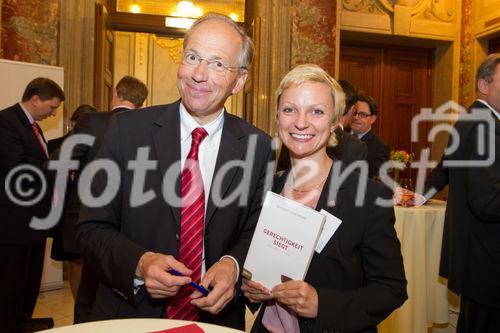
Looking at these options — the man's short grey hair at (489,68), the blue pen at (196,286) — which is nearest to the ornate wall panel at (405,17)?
the man's short grey hair at (489,68)

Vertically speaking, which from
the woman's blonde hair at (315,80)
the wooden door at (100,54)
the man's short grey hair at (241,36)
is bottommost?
the woman's blonde hair at (315,80)

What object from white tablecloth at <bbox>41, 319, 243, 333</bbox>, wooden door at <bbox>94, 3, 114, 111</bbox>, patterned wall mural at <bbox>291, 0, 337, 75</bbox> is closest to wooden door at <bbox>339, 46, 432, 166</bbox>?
patterned wall mural at <bbox>291, 0, 337, 75</bbox>

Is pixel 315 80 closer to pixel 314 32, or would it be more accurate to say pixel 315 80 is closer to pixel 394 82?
pixel 314 32

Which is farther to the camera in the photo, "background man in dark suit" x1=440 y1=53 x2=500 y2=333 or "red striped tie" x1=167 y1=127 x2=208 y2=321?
"background man in dark suit" x1=440 y1=53 x2=500 y2=333

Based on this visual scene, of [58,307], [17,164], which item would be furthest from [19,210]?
[58,307]

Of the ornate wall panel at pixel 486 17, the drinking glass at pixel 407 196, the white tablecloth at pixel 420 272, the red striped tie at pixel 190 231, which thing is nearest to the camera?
the red striped tie at pixel 190 231

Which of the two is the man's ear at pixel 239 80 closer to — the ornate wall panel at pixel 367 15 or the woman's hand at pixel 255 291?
the woman's hand at pixel 255 291

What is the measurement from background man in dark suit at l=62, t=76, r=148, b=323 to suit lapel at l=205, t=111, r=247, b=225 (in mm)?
1635

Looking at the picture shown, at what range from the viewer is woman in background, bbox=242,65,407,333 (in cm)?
145

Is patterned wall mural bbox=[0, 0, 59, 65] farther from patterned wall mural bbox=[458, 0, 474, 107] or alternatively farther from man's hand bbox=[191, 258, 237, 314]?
patterned wall mural bbox=[458, 0, 474, 107]

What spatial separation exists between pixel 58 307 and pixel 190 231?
11.4 feet

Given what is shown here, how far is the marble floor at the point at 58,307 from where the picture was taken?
4012mm

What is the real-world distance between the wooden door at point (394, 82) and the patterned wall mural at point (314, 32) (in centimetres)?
106

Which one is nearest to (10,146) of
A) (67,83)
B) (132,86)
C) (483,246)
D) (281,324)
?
(132,86)
